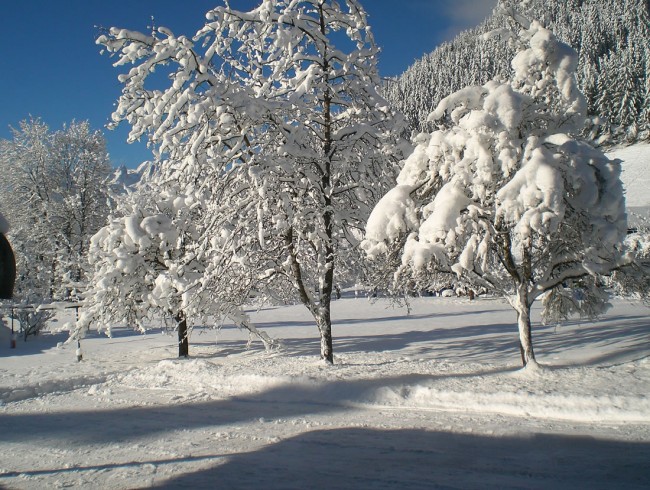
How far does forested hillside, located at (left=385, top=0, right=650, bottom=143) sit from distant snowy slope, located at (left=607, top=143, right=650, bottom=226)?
2.44 metres

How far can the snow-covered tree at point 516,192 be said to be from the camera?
675 cm

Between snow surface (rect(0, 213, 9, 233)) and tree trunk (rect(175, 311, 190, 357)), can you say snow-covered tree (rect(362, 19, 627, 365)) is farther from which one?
tree trunk (rect(175, 311, 190, 357))

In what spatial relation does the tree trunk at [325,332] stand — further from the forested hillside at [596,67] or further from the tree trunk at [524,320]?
the forested hillside at [596,67]

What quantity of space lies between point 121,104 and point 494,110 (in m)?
7.43

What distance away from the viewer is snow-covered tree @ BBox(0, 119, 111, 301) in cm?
2792

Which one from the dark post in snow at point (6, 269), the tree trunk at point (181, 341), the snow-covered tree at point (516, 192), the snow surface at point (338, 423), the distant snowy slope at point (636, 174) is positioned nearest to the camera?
the dark post in snow at point (6, 269)

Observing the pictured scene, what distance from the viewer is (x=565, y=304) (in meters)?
9.51

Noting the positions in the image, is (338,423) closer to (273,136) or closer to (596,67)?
(273,136)

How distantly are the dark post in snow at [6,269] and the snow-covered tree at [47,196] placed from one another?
26.8m

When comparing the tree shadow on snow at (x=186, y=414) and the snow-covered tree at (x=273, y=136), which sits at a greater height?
the snow-covered tree at (x=273, y=136)

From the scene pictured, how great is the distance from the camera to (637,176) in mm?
54875

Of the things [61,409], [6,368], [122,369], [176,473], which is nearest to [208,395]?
[61,409]

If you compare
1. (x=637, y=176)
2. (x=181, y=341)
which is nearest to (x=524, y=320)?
(x=181, y=341)

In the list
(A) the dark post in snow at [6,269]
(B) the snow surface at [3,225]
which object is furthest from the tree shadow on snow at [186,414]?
(B) the snow surface at [3,225]
